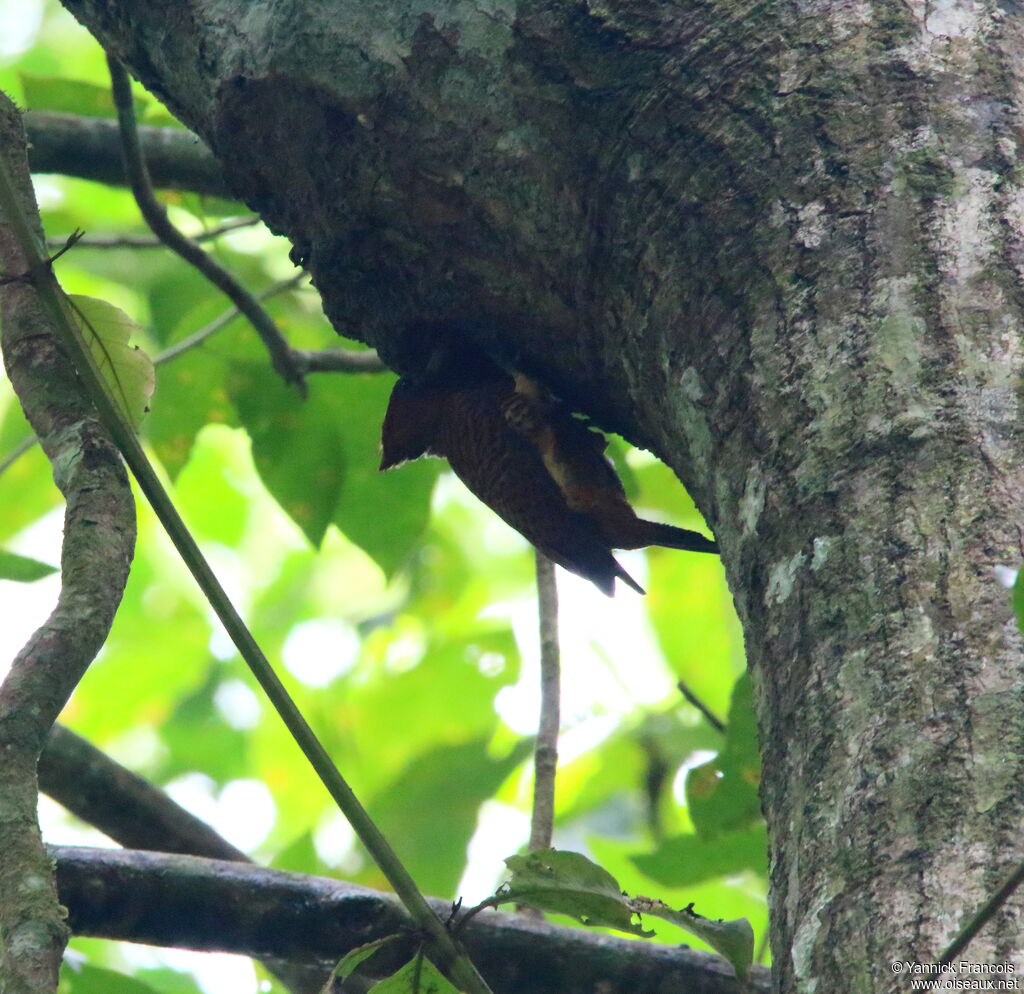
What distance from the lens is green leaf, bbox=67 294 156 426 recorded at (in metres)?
1.82

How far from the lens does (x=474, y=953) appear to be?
237cm

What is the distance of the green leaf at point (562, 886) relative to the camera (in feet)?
5.05

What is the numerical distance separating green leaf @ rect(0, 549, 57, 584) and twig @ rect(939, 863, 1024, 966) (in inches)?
70.1

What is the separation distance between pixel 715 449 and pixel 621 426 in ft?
1.92

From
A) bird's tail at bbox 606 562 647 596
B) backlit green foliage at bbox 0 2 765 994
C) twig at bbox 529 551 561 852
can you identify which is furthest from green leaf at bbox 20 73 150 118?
bird's tail at bbox 606 562 647 596

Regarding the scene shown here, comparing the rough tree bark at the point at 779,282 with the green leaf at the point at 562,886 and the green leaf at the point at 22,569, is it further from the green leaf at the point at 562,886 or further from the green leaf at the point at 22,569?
the green leaf at the point at 22,569

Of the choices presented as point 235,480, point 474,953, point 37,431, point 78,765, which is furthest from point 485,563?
point 37,431

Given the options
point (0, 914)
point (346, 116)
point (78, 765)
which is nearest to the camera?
point (0, 914)

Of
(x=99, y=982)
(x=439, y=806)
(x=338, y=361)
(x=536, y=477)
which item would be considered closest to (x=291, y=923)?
(x=99, y=982)

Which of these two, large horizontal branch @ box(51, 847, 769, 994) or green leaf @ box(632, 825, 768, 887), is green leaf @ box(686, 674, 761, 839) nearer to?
green leaf @ box(632, 825, 768, 887)

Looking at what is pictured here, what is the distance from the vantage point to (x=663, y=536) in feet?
9.45

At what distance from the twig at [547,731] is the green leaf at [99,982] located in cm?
84

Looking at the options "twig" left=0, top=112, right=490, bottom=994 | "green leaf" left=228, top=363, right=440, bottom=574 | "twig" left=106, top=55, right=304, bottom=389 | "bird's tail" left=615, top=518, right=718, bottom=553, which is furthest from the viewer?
"twig" left=106, top=55, right=304, bottom=389

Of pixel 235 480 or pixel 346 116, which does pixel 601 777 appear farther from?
pixel 346 116
